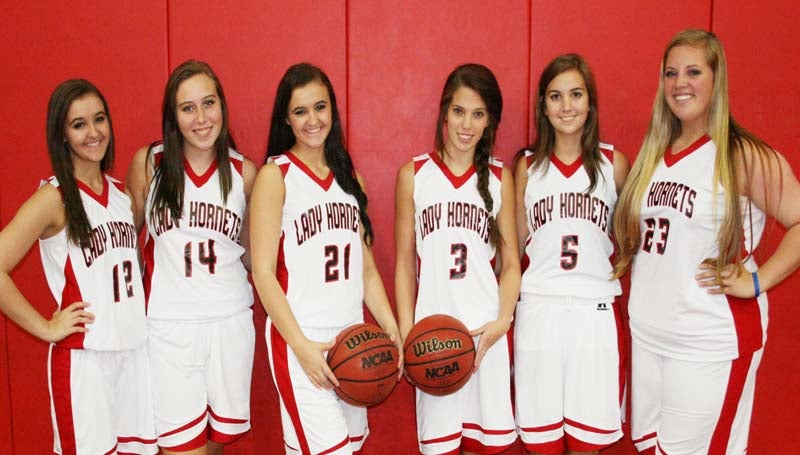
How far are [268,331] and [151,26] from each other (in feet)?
4.23

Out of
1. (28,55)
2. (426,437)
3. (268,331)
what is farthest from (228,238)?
(28,55)

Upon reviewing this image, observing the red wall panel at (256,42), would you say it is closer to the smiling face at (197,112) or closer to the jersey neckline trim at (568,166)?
the smiling face at (197,112)

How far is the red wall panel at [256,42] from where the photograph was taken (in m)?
2.46

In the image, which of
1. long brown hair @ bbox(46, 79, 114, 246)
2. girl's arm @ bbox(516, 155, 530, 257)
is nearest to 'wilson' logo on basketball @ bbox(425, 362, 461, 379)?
girl's arm @ bbox(516, 155, 530, 257)

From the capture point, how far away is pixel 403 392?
261 centimetres

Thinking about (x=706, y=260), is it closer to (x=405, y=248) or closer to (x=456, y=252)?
(x=456, y=252)

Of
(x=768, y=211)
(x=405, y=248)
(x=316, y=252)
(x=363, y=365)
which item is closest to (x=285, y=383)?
(x=363, y=365)

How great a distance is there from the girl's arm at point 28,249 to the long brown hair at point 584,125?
1.48 m

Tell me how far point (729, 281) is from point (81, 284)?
186 cm

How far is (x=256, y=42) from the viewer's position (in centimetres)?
247

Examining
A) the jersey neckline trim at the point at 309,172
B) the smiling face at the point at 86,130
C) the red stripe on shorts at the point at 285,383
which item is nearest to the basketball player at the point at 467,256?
the jersey neckline trim at the point at 309,172

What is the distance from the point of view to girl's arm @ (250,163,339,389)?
1.87 metres

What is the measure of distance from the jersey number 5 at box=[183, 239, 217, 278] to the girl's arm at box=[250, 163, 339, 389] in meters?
0.20

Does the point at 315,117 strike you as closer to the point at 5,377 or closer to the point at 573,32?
the point at 573,32
